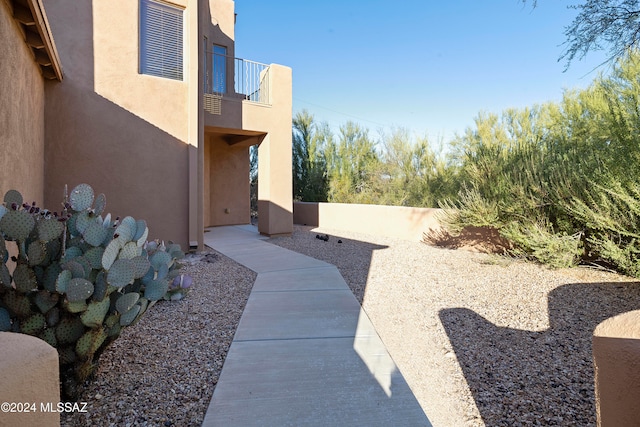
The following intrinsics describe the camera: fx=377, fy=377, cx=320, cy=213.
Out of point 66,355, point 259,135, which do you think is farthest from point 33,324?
point 259,135

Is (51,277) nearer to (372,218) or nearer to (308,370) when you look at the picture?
(308,370)

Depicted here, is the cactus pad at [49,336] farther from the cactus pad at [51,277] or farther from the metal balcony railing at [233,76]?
the metal balcony railing at [233,76]

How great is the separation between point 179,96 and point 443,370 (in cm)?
831

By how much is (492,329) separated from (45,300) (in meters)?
4.55

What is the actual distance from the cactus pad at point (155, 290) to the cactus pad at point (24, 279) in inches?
34.2

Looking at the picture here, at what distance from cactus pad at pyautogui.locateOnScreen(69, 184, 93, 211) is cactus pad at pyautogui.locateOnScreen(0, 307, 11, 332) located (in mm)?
914

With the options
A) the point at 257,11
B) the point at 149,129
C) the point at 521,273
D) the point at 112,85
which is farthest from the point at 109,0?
the point at 257,11

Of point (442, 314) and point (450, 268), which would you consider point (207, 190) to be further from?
point (442, 314)

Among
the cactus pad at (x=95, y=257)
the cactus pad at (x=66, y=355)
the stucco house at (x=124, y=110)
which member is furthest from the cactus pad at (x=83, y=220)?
the stucco house at (x=124, y=110)

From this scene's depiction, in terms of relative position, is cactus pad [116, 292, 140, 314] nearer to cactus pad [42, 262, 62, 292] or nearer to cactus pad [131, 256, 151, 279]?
cactus pad [131, 256, 151, 279]

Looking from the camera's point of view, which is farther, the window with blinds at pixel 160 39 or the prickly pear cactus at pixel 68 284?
the window with blinds at pixel 160 39

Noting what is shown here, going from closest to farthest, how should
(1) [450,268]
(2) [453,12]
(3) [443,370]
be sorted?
(3) [443,370], (1) [450,268], (2) [453,12]

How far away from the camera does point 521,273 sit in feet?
23.6

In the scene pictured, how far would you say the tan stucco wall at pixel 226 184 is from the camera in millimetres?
14984
